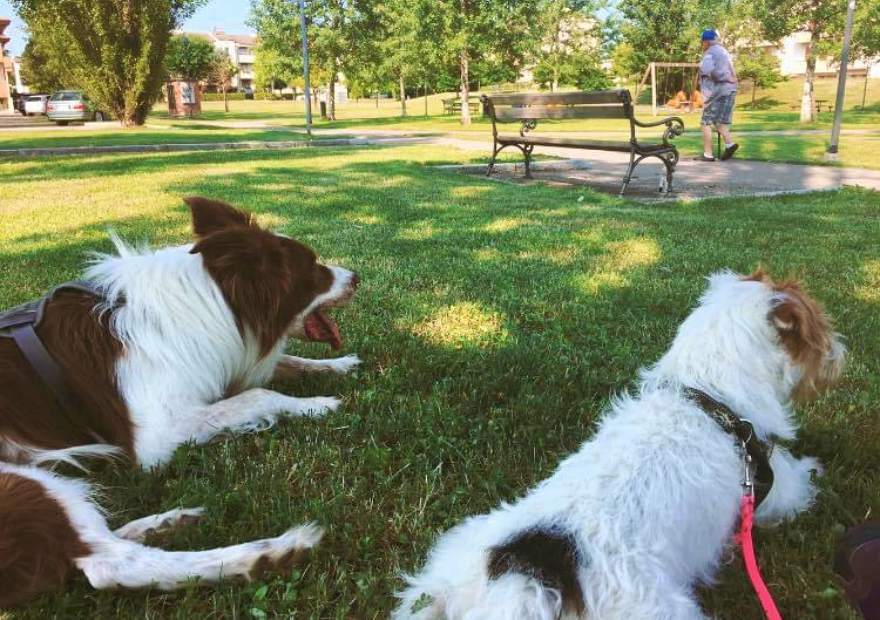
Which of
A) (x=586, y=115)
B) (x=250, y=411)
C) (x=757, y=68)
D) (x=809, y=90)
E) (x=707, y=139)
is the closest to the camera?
(x=250, y=411)

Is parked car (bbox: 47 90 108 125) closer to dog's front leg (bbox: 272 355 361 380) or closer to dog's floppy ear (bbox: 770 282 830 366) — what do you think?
dog's front leg (bbox: 272 355 361 380)

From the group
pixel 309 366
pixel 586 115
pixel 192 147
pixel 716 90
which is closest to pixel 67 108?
pixel 192 147

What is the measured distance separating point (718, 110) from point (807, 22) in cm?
2559

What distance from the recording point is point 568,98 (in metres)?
11.2

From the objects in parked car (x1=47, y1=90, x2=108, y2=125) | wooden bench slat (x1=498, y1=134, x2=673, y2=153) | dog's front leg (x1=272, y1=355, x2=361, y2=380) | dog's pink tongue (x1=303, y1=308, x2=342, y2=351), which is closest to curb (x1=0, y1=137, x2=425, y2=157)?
wooden bench slat (x1=498, y1=134, x2=673, y2=153)

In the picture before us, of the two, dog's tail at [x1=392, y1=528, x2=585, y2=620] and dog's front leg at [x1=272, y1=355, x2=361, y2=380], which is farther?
dog's front leg at [x1=272, y1=355, x2=361, y2=380]

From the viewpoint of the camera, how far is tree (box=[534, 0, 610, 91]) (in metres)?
48.6

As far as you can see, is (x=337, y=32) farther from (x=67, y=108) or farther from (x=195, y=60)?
(x=195, y=60)

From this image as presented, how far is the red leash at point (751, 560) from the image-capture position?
1.80 meters

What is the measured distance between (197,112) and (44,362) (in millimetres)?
54648

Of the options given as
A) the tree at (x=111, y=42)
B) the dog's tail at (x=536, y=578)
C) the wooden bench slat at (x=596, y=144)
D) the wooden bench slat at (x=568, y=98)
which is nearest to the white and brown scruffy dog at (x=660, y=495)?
the dog's tail at (x=536, y=578)

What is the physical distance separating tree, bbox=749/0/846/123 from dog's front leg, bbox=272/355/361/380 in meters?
36.6

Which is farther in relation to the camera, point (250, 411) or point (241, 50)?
point (241, 50)

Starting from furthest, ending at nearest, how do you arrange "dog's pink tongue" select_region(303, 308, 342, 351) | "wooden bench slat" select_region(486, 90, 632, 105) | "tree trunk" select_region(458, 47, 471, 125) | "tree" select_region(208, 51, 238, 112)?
"tree" select_region(208, 51, 238, 112)
"tree trunk" select_region(458, 47, 471, 125)
"wooden bench slat" select_region(486, 90, 632, 105)
"dog's pink tongue" select_region(303, 308, 342, 351)
